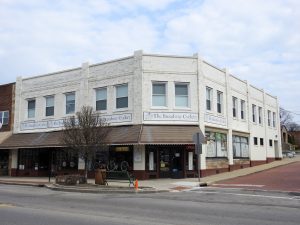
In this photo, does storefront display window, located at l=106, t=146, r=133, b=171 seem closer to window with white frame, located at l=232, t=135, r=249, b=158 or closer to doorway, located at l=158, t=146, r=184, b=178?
doorway, located at l=158, t=146, r=184, b=178

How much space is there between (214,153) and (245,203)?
14688 mm

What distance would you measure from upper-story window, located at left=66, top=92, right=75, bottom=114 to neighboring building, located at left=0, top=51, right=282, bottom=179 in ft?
0.26

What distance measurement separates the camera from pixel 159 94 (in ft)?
89.9

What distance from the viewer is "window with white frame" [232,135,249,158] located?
1288 inches

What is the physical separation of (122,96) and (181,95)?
416 centimetres

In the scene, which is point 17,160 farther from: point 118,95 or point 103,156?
point 118,95

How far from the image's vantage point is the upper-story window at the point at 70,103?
30812mm

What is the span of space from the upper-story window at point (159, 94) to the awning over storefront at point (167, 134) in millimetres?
1744

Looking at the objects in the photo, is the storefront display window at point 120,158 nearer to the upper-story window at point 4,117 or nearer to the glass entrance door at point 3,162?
the glass entrance door at point 3,162

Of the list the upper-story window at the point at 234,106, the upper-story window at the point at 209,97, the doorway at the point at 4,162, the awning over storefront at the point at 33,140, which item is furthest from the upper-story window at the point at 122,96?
the doorway at the point at 4,162

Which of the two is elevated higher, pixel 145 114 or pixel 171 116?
pixel 145 114

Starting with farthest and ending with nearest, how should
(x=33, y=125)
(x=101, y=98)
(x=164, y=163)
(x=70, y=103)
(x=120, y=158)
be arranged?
(x=33, y=125), (x=70, y=103), (x=101, y=98), (x=120, y=158), (x=164, y=163)

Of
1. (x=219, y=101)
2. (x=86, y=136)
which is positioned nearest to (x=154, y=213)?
(x=86, y=136)

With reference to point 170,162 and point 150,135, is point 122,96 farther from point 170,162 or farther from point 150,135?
point 170,162
